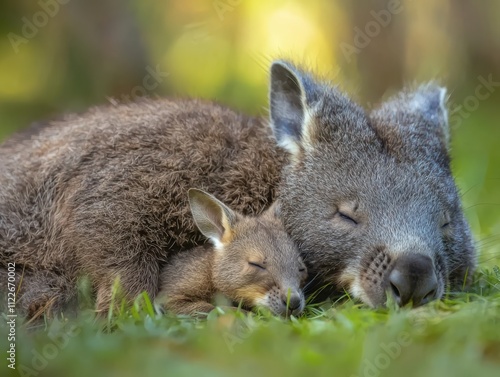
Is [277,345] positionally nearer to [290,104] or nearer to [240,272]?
[240,272]

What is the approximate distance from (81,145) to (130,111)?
699 mm

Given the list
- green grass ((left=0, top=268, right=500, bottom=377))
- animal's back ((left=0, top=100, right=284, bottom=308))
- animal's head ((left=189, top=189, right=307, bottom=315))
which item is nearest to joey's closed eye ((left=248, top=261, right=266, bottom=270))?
animal's head ((left=189, top=189, right=307, bottom=315))

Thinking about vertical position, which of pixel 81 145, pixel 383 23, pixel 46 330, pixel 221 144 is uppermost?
pixel 383 23

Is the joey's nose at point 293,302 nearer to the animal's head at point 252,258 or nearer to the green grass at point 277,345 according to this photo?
the animal's head at point 252,258

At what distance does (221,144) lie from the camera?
7.20m

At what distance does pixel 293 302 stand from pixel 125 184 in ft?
5.64

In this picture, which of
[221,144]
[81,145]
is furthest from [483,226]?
[81,145]

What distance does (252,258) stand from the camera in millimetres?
6410

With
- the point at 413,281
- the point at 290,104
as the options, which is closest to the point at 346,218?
the point at 413,281

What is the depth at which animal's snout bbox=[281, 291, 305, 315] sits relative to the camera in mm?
6035

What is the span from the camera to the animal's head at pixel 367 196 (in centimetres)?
611

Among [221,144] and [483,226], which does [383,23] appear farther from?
[221,144]

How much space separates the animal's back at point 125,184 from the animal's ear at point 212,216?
0.21m

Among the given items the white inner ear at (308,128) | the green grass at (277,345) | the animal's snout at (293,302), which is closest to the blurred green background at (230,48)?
the white inner ear at (308,128)
